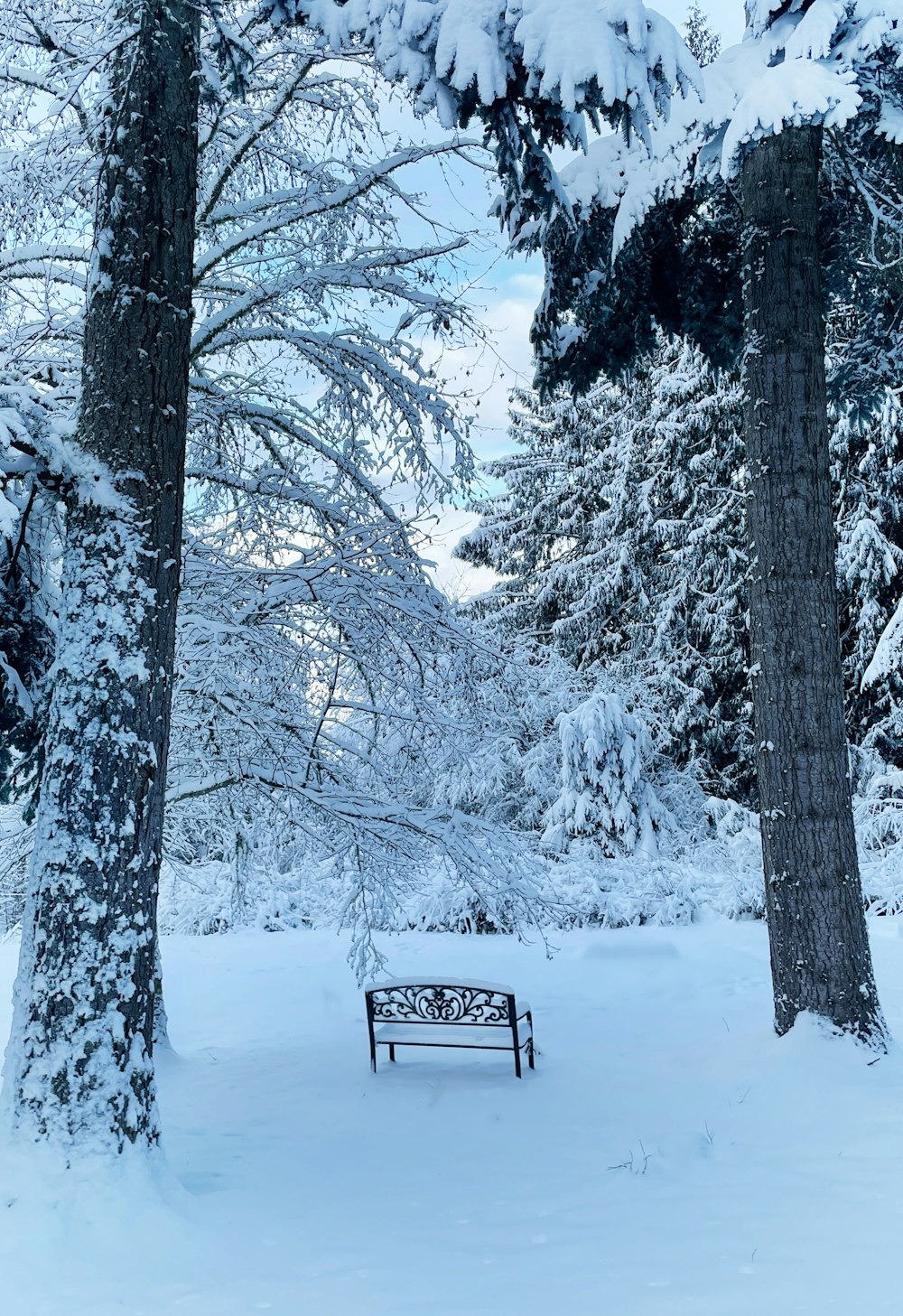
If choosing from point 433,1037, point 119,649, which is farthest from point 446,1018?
point 119,649

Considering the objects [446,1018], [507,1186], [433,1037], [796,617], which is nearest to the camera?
[507,1186]

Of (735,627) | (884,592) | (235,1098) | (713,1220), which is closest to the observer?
(713,1220)

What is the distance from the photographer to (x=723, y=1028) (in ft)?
25.0

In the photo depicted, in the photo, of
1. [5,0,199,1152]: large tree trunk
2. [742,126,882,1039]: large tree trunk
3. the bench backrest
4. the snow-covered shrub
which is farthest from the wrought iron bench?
the snow-covered shrub

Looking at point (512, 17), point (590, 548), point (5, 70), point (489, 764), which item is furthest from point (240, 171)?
point (590, 548)

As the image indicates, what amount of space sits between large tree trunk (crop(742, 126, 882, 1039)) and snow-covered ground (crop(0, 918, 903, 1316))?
0.55 metres

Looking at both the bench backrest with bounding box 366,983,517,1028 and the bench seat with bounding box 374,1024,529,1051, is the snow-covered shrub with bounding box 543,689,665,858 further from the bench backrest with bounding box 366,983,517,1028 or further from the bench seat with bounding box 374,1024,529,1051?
the bench backrest with bounding box 366,983,517,1028

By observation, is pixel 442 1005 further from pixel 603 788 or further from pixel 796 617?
pixel 603 788

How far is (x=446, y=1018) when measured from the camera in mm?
7277

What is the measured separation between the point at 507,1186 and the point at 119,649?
3.12m

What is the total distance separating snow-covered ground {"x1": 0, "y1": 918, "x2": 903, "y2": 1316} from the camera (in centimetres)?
358

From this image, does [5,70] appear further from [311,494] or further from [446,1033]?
[446,1033]

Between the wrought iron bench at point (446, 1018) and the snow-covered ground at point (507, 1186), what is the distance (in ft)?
0.74

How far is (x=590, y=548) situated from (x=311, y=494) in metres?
15.5
